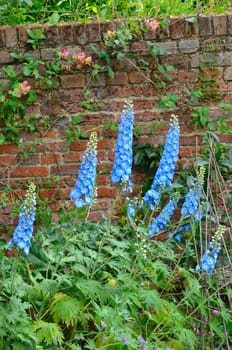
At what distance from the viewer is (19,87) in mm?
4844

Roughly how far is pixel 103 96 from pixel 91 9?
2.49 feet

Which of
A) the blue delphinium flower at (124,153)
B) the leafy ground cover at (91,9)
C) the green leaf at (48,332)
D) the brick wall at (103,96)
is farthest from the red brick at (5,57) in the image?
the green leaf at (48,332)

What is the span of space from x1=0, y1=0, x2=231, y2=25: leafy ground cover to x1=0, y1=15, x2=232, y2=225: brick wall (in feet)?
0.49

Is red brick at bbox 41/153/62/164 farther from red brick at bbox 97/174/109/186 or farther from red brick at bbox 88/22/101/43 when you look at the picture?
red brick at bbox 88/22/101/43

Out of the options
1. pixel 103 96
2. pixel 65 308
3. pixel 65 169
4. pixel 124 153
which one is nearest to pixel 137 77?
pixel 103 96

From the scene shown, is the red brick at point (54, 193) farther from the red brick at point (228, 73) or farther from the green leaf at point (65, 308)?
the green leaf at point (65, 308)

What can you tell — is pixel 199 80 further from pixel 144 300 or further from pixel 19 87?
pixel 144 300

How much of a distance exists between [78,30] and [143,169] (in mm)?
1039

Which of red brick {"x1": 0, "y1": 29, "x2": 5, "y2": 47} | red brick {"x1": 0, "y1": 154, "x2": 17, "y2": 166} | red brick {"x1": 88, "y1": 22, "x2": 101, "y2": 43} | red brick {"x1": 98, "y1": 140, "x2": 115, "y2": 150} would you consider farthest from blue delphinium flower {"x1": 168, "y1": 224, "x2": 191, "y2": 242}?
red brick {"x1": 0, "y1": 29, "x2": 5, "y2": 47}

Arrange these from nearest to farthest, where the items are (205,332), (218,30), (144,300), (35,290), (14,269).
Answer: (14,269)
(35,290)
(144,300)
(205,332)
(218,30)

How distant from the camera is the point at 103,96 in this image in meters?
4.88

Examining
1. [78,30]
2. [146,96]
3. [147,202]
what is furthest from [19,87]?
[147,202]

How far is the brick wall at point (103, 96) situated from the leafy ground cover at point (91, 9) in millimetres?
150

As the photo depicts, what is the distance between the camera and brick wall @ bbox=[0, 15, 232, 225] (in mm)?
4828
